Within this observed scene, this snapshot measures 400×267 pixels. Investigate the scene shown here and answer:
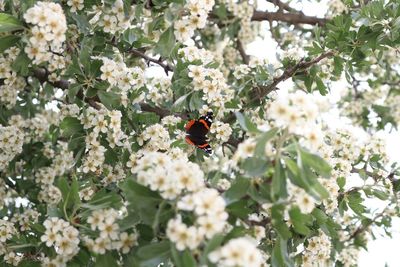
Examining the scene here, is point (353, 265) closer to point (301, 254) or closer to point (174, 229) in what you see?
point (301, 254)

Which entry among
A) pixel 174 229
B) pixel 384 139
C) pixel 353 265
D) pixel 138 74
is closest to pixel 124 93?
pixel 138 74

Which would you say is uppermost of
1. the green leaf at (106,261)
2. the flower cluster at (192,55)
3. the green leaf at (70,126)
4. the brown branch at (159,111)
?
the flower cluster at (192,55)

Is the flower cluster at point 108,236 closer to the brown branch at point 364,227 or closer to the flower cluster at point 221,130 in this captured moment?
the flower cluster at point 221,130

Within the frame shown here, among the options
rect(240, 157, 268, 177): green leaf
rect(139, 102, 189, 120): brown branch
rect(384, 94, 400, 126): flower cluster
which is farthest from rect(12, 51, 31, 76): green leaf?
rect(384, 94, 400, 126): flower cluster

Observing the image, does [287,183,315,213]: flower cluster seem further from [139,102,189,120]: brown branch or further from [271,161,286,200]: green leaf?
[139,102,189,120]: brown branch

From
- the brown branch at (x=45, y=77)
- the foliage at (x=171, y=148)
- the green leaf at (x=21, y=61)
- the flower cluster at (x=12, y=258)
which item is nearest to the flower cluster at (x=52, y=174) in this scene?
the foliage at (x=171, y=148)
